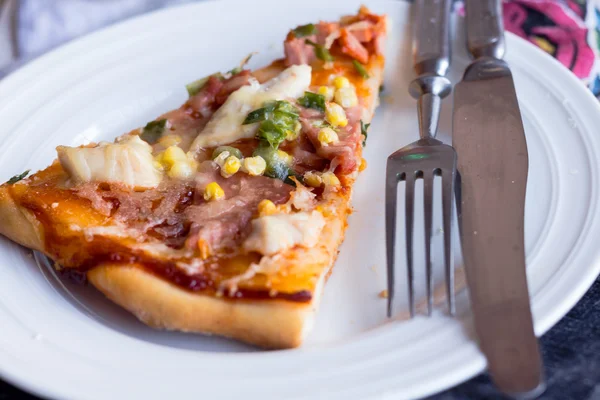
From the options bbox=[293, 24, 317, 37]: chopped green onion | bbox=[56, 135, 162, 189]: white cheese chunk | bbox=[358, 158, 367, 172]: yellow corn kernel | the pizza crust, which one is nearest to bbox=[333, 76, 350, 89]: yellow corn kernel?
bbox=[358, 158, 367, 172]: yellow corn kernel

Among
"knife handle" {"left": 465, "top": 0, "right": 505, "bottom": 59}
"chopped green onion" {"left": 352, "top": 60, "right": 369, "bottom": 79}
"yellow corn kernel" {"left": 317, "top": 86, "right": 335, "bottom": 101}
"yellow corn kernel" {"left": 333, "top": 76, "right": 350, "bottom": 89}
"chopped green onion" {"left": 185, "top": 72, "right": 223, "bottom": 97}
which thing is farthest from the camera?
"knife handle" {"left": 465, "top": 0, "right": 505, "bottom": 59}

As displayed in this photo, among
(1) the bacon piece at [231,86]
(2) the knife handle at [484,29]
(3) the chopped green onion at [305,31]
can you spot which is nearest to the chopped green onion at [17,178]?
(1) the bacon piece at [231,86]

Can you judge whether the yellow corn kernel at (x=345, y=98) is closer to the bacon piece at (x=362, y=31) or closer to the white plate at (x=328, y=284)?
the white plate at (x=328, y=284)

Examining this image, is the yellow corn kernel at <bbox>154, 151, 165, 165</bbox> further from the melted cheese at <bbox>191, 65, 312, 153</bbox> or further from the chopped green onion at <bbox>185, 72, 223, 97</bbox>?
the chopped green onion at <bbox>185, 72, 223, 97</bbox>

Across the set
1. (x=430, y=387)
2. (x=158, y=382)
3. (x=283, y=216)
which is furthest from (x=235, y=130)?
(x=430, y=387)

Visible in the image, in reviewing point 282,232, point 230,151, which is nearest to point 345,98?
point 230,151
